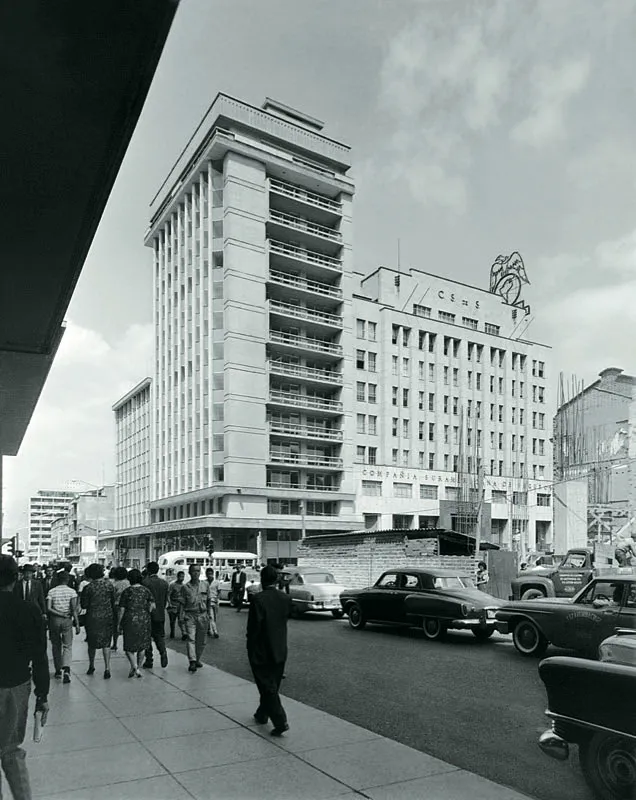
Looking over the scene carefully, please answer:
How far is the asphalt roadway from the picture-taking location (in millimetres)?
6652

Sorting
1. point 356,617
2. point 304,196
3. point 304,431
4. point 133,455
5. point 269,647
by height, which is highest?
point 304,196

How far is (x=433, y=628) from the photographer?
16.3 metres

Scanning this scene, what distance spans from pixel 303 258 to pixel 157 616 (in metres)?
47.9

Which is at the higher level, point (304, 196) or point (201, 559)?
point (304, 196)

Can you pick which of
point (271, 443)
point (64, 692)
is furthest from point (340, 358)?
point (64, 692)

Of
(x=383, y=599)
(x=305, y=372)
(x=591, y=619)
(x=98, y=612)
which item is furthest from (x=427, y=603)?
(x=305, y=372)

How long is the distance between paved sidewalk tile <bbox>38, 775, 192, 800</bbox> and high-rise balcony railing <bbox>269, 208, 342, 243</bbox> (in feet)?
175

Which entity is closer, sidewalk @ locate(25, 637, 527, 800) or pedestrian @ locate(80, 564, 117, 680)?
sidewalk @ locate(25, 637, 527, 800)

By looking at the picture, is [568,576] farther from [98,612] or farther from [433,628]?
[98,612]

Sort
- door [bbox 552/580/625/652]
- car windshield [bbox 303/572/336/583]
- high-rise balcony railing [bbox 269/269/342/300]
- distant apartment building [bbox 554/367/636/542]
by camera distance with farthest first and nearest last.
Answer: high-rise balcony railing [bbox 269/269/342/300] < distant apartment building [bbox 554/367/636/542] < car windshield [bbox 303/572/336/583] < door [bbox 552/580/625/652]

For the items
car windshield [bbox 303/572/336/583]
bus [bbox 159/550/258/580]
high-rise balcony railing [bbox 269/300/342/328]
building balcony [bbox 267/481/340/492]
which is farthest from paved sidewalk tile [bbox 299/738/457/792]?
high-rise balcony railing [bbox 269/300/342/328]

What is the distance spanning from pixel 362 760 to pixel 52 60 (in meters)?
6.07

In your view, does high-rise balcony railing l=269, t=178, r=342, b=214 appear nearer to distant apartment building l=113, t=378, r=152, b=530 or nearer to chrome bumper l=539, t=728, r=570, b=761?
distant apartment building l=113, t=378, r=152, b=530

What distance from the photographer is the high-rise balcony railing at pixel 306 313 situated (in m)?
55.6
